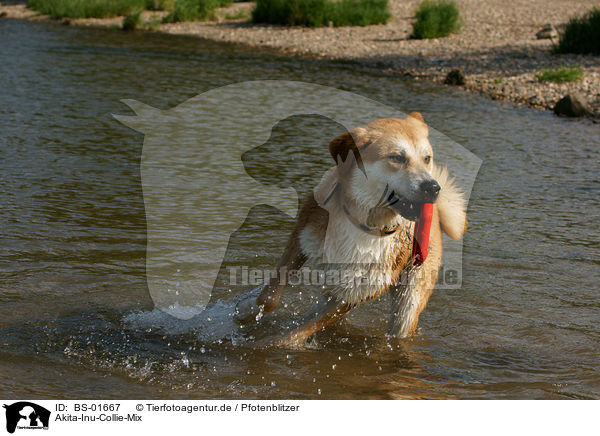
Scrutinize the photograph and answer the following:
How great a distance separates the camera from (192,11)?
28656mm

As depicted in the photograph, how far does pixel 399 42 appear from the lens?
23.2 meters

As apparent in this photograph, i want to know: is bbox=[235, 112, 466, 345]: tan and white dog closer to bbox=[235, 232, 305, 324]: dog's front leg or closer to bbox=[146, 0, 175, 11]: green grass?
bbox=[235, 232, 305, 324]: dog's front leg

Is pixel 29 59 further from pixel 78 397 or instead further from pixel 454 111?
pixel 78 397

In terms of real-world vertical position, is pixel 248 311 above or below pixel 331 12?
below

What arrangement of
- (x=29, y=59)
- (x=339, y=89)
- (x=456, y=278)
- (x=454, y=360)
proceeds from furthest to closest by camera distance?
(x=29, y=59) < (x=339, y=89) < (x=456, y=278) < (x=454, y=360)

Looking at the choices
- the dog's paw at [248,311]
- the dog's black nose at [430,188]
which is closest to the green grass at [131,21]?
the dog's paw at [248,311]

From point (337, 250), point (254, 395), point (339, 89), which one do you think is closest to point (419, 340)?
point (337, 250)

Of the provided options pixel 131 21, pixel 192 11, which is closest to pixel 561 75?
pixel 192 11

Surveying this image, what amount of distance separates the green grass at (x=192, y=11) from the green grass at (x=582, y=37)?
46.1 feet

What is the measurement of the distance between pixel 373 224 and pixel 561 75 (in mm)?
13702

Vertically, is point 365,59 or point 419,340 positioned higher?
point 365,59

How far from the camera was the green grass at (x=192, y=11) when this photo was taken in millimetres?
28578

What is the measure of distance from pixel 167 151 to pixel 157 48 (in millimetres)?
12315
